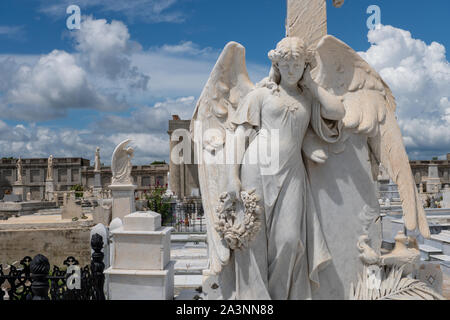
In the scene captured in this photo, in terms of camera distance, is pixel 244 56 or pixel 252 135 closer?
pixel 252 135

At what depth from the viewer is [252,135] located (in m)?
3.47

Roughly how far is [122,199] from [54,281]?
8.22 m

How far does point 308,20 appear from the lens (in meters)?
3.93

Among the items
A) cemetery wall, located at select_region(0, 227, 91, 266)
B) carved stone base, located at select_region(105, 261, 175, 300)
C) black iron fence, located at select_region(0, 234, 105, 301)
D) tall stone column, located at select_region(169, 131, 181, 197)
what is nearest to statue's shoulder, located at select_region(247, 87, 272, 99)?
carved stone base, located at select_region(105, 261, 175, 300)

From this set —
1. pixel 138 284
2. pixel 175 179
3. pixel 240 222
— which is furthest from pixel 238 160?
pixel 175 179

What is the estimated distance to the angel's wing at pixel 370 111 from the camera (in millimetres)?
3572

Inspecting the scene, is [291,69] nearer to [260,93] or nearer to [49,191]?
[260,93]

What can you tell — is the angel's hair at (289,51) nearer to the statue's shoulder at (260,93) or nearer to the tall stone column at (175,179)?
the statue's shoulder at (260,93)

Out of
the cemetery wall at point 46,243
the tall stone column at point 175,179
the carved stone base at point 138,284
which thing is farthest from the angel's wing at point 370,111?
the tall stone column at point 175,179

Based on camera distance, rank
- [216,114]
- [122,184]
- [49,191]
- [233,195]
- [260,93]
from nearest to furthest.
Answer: [233,195]
[260,93]
[216,114]
[122,184]
[49,191]

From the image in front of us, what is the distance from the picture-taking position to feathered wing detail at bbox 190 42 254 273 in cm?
361
